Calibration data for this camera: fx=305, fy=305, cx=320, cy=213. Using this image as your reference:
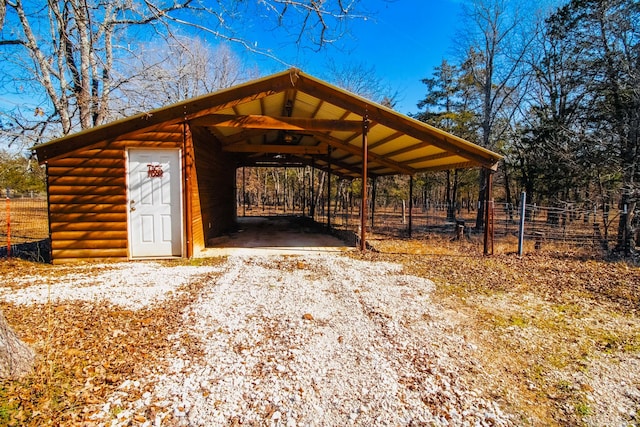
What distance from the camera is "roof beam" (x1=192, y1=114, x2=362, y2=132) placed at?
6.57 m

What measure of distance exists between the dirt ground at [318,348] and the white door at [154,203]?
905mm

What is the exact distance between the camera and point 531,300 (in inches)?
179

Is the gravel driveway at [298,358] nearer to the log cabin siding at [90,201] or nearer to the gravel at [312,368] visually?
the gravel at [312,368]

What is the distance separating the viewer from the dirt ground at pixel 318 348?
2104 mm

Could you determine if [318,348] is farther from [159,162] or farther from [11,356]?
[159,162]

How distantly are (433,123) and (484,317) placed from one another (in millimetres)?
17865

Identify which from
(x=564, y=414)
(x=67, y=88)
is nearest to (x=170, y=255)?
(x=67, y=88)

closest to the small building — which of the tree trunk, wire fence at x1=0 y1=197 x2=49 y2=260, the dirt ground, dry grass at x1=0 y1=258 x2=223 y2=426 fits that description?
the dirt ground

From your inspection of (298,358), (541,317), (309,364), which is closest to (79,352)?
(298,358)

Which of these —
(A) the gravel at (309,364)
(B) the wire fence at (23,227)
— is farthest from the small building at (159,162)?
(A) the gravel at (309,364)

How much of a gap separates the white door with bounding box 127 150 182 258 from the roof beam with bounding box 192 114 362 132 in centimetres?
104

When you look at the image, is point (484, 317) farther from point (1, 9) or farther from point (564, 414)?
point (1, 9)

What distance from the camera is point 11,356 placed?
2.30 metres

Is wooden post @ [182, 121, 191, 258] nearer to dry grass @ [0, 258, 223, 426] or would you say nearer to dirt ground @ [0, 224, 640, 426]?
dirt ground @ [0, 224, 640, 426]
